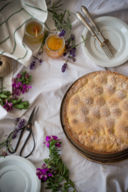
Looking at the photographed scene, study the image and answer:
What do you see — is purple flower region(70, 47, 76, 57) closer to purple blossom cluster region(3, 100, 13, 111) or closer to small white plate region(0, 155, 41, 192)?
purple blossom cluster region(3, 100, 13, 111)

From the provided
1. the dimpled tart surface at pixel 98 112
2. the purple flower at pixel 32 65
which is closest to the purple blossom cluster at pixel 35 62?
the purple flower at pixel 32 65

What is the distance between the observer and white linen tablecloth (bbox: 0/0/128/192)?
1.43m

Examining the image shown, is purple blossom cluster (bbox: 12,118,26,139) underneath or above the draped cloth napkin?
underneath

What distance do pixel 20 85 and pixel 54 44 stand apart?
0.36 meters

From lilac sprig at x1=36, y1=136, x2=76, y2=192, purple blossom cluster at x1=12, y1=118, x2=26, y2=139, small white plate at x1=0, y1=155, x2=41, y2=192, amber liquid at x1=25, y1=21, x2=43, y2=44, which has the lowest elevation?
lilac sprig at x1=36, y1=136, x2=76, y2=192

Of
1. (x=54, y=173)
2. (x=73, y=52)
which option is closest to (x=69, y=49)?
(x=73, y=52)

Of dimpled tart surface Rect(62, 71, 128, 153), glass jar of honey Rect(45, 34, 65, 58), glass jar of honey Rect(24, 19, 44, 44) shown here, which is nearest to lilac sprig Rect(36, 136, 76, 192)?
dimpled tart surface Rect(62, 71, 128, 153)

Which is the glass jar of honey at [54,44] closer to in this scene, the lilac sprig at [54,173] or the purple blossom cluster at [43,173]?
the lilac sprig at [54,173]

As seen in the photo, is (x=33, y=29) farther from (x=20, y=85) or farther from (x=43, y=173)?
(x=43, y=173)

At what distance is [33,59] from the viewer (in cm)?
167

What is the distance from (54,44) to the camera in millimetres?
1655

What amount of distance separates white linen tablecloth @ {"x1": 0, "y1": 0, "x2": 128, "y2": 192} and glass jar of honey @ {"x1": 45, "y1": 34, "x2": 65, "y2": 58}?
0.16ft

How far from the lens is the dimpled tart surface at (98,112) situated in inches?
52.2

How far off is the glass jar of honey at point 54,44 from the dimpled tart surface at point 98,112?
274mm
